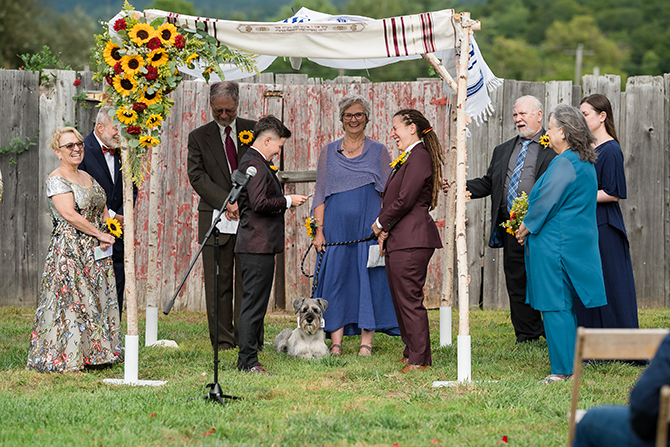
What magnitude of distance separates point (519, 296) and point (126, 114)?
13.5 feet

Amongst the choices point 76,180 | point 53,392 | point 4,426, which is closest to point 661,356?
point 4,426

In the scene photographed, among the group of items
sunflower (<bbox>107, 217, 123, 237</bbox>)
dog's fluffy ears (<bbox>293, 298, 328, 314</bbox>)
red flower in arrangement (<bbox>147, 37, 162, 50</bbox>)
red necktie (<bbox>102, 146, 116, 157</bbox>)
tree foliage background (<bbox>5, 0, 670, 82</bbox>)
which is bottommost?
dog's fluffy ears (<bbox>293, 298, 328, 314</bbox>)

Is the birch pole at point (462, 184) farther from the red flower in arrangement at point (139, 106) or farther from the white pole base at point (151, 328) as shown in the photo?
the white pole base at point (151, 328)

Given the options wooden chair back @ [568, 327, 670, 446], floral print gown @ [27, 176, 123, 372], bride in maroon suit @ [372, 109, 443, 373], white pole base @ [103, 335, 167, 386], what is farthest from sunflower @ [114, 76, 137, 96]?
wooden chair back @ [568, 327, 670, 446]

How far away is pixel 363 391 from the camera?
196 inches

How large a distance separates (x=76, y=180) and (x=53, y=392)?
179 centimetres

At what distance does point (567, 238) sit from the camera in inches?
205

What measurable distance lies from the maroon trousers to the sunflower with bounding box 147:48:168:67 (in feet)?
7.84

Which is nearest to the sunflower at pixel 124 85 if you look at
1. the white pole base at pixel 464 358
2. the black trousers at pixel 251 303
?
the black trousers at pixel 251 303

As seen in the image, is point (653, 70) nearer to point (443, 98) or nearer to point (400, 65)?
point (400, 65)

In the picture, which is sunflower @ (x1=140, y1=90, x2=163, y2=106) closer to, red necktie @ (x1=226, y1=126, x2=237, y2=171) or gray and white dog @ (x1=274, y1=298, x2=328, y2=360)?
red necktie @ (x1=226, y1=126, x2=237, y2=171)

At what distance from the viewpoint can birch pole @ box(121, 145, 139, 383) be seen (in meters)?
5.30

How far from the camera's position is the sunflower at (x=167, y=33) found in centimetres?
522

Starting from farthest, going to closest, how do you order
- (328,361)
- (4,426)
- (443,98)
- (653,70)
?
(653,70)
(443,98)
(328,361)
(4,426)
